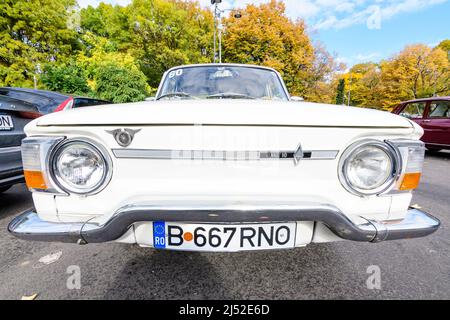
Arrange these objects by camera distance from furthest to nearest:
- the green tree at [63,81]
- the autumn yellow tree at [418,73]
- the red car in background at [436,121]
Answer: the autumn yellow tree at [418,73] → the green tree at [63,81] → the red car in background at [436,121]

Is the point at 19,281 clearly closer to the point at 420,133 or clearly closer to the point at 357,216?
the point at 357,216

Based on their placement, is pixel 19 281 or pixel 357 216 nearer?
pixel 357 216

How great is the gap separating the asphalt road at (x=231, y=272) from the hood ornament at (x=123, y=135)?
0.99 meters

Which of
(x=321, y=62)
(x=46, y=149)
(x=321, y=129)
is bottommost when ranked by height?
(x=46, y=149)

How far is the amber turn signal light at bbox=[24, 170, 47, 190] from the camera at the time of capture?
115 centimetres

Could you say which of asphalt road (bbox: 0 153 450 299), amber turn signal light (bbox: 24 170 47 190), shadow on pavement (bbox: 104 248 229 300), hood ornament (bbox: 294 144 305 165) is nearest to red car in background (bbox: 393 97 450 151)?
asphalt road (bbox: 0 153 450 299)

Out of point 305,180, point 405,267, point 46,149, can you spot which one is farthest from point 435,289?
point 46,149

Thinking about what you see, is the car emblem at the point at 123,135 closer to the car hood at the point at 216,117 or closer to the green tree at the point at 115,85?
the car hood at the point at 216,117

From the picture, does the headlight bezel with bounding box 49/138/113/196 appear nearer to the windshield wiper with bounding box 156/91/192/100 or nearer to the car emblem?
the car emblem

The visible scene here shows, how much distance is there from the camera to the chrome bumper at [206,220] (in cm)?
104

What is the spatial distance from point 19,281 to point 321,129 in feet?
7.16

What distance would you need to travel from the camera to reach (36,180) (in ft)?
3.80

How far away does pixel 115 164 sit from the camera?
3.72 ft

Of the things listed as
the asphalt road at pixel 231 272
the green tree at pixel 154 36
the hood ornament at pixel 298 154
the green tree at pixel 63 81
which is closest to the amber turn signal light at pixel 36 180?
the asphalt road at pixel 231 272
